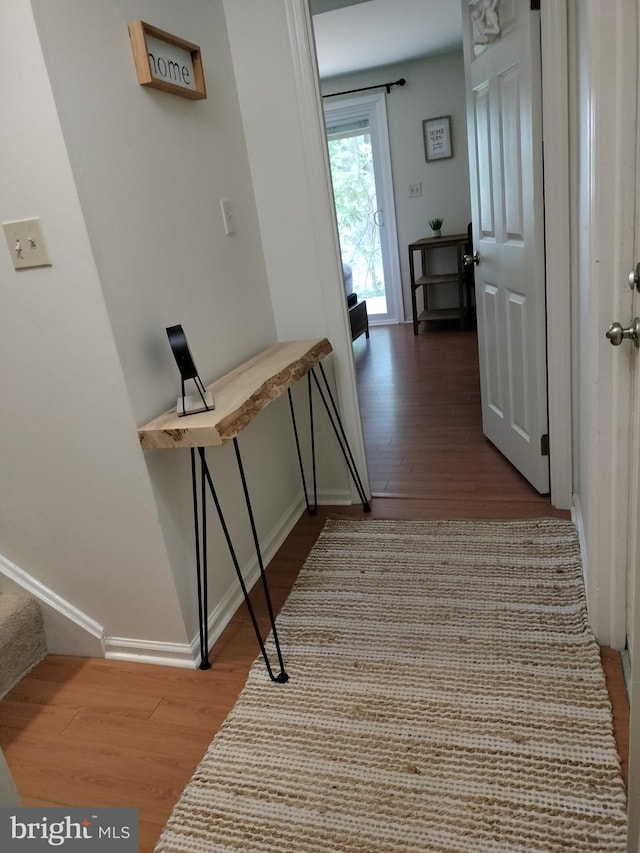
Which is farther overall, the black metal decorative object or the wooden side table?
the wooden side table

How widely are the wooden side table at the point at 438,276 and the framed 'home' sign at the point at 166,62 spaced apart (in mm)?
3884

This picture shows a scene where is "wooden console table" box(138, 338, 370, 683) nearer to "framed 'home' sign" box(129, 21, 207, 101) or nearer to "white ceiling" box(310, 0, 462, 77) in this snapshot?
"framed 'home' sign" box(129, 21, 207, 101)

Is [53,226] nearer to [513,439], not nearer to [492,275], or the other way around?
[492,275]

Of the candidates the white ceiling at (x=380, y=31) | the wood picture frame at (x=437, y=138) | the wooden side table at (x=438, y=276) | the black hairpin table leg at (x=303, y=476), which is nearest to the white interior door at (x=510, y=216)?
the black hairpin table leg at (x=303, y=476)

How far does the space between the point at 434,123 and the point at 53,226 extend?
5214 millimetres

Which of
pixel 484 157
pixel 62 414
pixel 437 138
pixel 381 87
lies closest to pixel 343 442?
pixel 62 414

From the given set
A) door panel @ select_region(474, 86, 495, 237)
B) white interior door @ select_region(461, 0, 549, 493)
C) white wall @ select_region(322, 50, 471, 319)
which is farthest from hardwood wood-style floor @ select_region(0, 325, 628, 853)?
white wall @ select_region(322, 50, 471, 319)

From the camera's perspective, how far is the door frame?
5.89 metres

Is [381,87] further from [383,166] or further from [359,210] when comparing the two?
[359,210]

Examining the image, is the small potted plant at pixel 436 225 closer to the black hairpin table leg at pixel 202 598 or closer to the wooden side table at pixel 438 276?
the wooden side table at pixel 438 276

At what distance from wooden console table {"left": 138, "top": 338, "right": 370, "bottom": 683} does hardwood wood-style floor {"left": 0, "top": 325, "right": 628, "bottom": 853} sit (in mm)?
129

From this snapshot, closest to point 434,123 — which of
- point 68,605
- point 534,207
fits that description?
point 534,207

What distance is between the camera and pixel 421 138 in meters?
5.83

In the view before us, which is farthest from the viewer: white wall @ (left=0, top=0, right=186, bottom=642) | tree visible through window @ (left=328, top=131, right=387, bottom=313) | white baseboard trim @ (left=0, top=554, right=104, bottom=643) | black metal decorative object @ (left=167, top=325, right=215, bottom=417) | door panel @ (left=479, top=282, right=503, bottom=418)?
tree visible through window @ (left=328, top=131, right=387, bottom=313)
